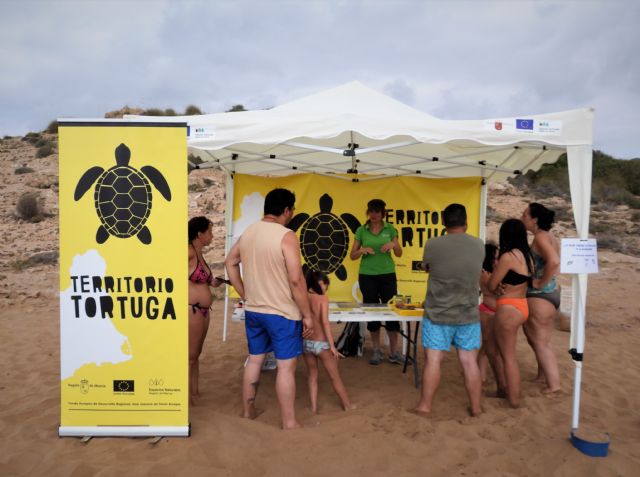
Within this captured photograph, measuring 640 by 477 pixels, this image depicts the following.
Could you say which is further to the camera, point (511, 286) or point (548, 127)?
point (511, 286)

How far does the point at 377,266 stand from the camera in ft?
16.3

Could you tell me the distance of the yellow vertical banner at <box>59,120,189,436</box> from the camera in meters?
3.00

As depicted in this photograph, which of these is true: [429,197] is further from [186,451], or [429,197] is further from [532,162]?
[186,451]

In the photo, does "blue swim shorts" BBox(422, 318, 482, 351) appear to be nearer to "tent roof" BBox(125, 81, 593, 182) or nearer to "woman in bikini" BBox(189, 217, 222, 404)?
"tent roof" BBox(125, 81, 593, 182)

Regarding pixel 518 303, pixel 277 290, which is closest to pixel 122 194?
pixel 277 290

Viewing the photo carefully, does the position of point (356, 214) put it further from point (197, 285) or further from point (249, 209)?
point (197, 285)

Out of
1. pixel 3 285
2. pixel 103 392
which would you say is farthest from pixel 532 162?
pixel 3 285

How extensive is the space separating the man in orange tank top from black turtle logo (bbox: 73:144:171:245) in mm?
672

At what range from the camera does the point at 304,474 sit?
8.87 ft

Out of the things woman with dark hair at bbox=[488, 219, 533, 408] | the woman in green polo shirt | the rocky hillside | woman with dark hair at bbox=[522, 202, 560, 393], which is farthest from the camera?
the rocky hillside

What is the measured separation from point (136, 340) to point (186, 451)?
0.83 m

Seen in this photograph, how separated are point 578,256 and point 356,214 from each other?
130 inches

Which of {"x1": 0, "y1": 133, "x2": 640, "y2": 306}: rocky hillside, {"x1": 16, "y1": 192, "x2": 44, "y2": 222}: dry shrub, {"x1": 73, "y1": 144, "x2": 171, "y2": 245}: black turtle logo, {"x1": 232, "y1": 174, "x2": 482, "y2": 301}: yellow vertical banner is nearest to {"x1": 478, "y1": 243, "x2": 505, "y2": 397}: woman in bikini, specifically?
{"x1": 232, "y1": 174, "x2": 482, "y2": 301}: yellow vertical banner

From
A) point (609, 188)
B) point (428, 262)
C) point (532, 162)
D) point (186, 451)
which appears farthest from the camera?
point (609, 188)
